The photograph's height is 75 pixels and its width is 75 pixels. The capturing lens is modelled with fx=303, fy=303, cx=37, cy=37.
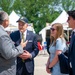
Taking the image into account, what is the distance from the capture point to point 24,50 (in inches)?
227

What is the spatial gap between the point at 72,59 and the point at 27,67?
1.90 meters

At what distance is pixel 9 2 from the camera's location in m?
63.8

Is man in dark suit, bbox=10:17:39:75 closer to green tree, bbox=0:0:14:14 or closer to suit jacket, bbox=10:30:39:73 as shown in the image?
suit jacket, bbox=10:30:39:73

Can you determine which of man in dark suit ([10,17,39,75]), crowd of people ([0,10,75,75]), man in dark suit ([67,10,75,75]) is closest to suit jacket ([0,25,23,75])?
crowd of people ([0,10,75,75])

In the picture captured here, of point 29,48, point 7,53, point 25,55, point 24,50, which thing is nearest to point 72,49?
point 7,53

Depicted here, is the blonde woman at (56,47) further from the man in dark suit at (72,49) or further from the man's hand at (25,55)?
the man in dark suit at (72,49)

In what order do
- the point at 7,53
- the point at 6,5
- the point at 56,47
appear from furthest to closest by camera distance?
the point at 6,5 → the point at 56,47 → the point at 7,53

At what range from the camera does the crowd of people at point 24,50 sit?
14.6 ft

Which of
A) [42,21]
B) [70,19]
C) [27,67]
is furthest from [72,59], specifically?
[42,21]

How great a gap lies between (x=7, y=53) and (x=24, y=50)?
4.48 ft

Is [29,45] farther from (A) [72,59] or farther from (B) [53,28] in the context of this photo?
(A) [72,59]

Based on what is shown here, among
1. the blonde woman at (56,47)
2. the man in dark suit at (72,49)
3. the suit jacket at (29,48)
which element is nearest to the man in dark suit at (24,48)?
the suit jacket at (29,48)

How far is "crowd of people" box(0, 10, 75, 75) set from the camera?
445cm

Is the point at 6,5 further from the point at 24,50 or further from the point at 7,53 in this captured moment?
the point at 7,53
